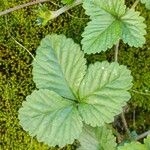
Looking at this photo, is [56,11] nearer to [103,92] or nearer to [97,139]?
[103,92]

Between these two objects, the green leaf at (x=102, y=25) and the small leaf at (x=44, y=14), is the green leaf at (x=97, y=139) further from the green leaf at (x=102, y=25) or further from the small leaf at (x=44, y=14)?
the small leaf at (x=44, y=14)

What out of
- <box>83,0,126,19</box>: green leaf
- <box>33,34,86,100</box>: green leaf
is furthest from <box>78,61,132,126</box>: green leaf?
<box>83,0,126,19</box>: green leaf

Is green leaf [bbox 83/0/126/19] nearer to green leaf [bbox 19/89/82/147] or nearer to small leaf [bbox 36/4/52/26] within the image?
small leaf [bbox 36/4/52/26]

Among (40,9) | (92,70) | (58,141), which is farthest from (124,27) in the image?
(58,141)

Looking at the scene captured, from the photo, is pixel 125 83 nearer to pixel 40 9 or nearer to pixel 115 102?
pixel 115 102

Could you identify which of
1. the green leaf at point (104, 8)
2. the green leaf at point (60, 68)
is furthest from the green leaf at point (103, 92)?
the green leaf at point (104, 8)

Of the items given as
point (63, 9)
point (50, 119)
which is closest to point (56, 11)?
point (63, 9)
